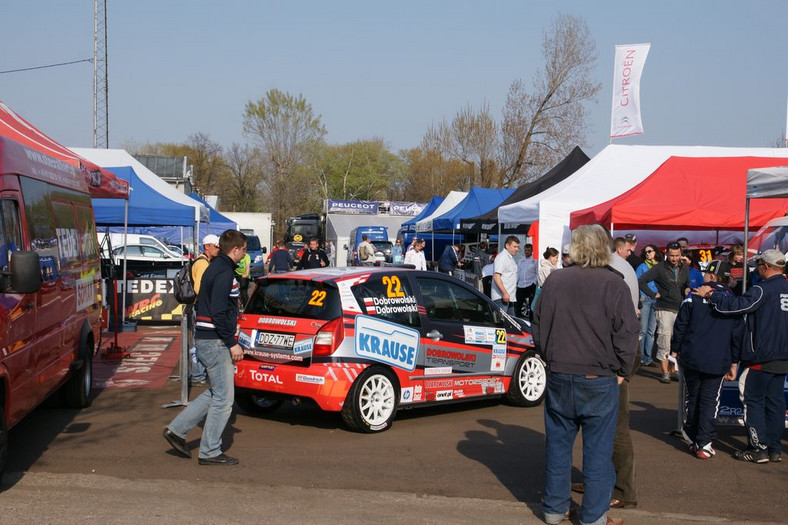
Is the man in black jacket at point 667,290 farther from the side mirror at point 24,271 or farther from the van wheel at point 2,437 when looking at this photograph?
the van wheel at point 2,437

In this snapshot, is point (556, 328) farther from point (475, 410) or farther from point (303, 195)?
point (303, 195)

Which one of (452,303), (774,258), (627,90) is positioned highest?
(627,90)

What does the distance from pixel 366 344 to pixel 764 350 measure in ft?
11.7

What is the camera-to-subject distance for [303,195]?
7269 centimetres

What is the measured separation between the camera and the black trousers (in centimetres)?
724

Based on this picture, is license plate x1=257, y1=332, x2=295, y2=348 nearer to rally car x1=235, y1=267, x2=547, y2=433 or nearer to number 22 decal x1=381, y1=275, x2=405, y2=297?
rally car x1=235, y1=267, x2=547, y2=433

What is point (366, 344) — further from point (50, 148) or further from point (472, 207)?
point (472, 207)

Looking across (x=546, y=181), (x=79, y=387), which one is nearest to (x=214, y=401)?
(x=79, y=387)

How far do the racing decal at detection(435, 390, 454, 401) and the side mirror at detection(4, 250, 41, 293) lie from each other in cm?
439

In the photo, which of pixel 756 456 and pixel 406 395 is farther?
pixel 406 395

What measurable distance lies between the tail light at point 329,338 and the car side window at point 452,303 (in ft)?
4.06

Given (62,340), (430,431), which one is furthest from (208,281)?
(430,431)

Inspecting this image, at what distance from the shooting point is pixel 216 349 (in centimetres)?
666

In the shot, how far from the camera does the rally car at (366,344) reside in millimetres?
7859
